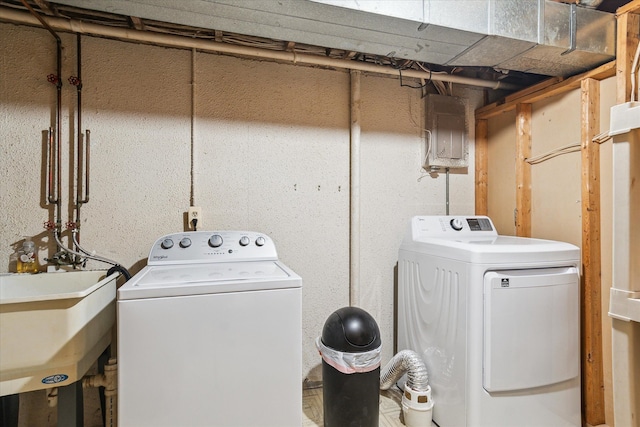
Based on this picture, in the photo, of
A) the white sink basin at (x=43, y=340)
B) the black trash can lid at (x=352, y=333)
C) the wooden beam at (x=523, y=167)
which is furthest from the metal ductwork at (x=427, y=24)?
the black trash can lid at (x=352, y=333)

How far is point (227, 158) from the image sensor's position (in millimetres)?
2105

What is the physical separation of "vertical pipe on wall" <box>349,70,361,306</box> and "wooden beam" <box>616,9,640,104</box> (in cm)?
139

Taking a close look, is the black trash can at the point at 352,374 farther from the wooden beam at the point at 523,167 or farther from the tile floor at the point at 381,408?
the wooden beam at the point at 523,167

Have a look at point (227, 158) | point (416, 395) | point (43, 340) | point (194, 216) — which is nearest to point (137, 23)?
point (227, 158)

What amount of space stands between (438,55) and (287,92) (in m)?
0.95

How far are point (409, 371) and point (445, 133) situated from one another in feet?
5.36

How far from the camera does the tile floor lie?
75.0 inches

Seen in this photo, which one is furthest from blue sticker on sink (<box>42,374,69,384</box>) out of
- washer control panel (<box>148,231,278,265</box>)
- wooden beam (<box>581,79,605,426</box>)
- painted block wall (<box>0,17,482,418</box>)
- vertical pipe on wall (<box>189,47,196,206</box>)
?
wooden beam (<box>581,79,605,426</box>)

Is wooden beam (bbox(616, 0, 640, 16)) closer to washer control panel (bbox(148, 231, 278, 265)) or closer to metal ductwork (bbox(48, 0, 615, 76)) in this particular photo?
metal ductwork (bbox(48, 0, 615, 76))

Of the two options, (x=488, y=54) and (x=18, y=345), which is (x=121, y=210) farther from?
(x=488, y=54)

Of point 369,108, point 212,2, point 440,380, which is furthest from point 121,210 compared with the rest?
point 440,380

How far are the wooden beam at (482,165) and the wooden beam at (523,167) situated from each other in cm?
32

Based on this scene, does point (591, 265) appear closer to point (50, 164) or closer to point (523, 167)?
point (523, 167)

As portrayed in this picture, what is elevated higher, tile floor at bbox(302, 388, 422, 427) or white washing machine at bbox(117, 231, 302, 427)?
white washing machine at bbox(117, 231, 302, 427)
